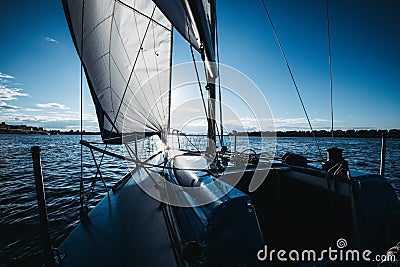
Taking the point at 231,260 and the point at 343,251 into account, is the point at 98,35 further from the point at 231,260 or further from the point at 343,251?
the point at 343,251

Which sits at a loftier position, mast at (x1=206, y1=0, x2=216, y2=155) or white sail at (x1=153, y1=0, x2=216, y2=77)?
white sail at (x1=153, y1=0, x2=216, y2=77)

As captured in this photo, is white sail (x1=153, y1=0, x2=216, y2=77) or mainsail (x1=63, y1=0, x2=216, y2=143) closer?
white sail (x1=153, y1=0, x2=216, y2=77)

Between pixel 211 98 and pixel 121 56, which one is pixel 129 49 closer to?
pixel 121 56

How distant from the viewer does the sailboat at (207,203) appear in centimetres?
159

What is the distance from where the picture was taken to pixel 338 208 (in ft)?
7.25

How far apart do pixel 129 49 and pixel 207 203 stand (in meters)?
4.61

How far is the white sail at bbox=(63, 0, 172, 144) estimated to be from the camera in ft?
11.5

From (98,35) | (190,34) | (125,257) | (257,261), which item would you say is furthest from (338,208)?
(98,35)

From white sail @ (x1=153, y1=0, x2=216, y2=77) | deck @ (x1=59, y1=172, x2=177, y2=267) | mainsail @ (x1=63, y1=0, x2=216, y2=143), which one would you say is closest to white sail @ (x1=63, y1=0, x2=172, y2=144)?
mainsail @ (x1=63, y1=0, x2=216, y2=143)

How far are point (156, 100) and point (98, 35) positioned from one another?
10.6 feet

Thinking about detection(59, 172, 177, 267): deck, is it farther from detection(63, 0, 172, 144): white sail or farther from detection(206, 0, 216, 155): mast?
detection(63, 0, 172, 144): white sail

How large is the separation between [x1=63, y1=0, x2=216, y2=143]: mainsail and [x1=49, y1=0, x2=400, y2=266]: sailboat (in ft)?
0.08

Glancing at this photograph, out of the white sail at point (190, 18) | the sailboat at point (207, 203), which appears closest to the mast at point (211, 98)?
the sailboat at point (207, 203)

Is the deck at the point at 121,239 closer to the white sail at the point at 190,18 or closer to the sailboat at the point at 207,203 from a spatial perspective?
the sailboat at the point at 207,203
